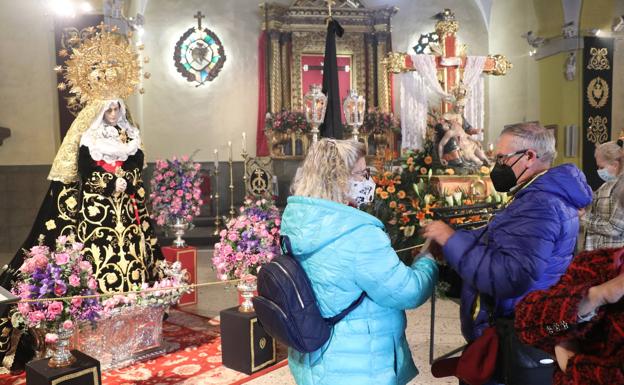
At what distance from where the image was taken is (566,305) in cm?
143

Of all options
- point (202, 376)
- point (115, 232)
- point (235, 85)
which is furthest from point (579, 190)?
point (235, 85)

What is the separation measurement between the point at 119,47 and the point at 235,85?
26.2 ft

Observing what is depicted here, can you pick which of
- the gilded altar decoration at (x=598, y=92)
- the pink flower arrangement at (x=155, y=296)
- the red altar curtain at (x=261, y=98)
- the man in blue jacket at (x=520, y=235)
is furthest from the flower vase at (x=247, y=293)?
the gilded altar decoration at (x=598, y=92)

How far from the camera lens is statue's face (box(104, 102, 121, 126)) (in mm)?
4730

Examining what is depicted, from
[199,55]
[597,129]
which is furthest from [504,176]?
[199,55]

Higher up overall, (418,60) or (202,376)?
(418,60)

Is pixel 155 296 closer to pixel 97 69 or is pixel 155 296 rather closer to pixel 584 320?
pixel 97 69

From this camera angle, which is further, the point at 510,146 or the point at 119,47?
the point at 119,47

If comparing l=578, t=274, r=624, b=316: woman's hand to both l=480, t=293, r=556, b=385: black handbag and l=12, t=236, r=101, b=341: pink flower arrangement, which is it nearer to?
l=480, t=293, r=556, b=385: black handbag

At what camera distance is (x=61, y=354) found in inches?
130

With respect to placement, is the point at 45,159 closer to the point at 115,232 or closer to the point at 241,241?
the point at 115,232

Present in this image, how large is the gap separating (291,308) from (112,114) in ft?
11.2

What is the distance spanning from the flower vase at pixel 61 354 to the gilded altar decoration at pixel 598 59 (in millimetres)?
11108

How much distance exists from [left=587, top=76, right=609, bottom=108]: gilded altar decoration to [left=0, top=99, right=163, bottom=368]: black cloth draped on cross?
980cm
